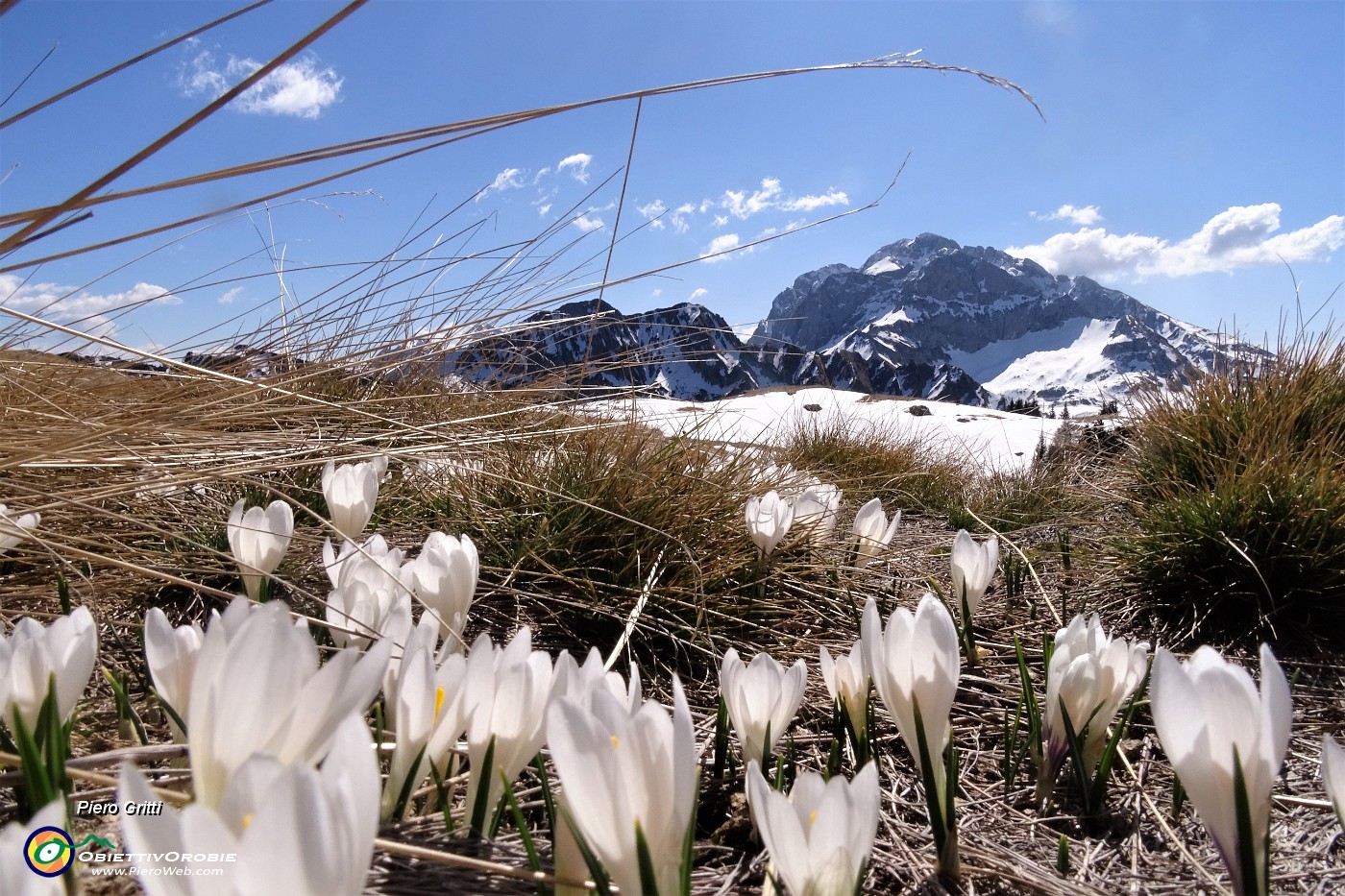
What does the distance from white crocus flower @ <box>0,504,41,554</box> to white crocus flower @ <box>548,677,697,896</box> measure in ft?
2.66

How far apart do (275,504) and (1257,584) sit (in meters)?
2.12

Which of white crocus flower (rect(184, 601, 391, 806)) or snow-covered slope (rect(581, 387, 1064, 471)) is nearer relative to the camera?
white crocus flower (rect(184, 601, 391, 806))

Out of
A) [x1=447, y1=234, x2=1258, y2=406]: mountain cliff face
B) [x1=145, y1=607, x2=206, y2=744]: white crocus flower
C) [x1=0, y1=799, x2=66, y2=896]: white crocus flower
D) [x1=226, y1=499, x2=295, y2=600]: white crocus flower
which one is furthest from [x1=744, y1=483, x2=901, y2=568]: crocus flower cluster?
[x1=447, y1=234, x2=1258, y2=406]: mountain cliff face

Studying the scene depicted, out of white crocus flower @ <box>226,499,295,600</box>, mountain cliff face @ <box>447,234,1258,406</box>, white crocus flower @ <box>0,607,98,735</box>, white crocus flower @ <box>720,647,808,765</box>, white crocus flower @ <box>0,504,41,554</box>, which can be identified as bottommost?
white crocus flower @ <box>720,647,808,765</box>

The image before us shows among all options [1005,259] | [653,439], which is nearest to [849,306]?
[1005,259]

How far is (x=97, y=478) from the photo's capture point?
1.39m

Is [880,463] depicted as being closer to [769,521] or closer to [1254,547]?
[1254,547]

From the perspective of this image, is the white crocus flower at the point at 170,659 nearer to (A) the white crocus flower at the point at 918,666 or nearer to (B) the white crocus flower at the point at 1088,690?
(A) the white crocus flower at the point at 918,666

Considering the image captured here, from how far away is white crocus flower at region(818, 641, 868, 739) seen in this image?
962mm

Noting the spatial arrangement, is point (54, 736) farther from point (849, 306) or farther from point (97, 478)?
point (849, 306)

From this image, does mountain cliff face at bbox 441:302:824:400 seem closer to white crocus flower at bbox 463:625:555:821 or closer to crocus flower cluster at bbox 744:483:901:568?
crocus flower cluster at bbox 744:483:901:568

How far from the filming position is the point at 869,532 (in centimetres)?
189

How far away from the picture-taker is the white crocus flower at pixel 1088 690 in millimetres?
933

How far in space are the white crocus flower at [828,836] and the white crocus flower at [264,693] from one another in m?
0.31
